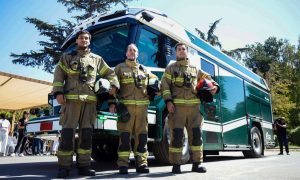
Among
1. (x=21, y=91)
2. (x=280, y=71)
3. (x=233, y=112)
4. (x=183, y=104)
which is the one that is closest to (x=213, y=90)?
(x=183, y=104)

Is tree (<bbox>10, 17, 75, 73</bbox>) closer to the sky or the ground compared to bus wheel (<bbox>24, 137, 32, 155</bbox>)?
closer to the sky

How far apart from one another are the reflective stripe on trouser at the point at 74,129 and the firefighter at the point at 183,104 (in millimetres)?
1294

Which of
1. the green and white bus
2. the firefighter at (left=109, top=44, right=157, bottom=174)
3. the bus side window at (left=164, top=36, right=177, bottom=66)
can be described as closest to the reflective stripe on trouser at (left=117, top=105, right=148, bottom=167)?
the firefighter at (left=109, top=44, right=157, bottom=174)

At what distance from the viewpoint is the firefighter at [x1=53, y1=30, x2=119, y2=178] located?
4398 millimetres

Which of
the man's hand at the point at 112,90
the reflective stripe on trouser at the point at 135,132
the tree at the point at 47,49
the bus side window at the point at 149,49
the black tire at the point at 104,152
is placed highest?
the tree at the point at 47,49

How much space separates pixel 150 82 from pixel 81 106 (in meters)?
1.21

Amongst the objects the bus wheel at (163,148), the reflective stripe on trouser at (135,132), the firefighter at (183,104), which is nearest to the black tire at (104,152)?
the bus wheel at (163,148)

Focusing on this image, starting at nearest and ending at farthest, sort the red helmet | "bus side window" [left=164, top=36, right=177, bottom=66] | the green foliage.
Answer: the red helmet
"bus side window" [left=164, top=36, right=177, bottom=66]
the green foliage

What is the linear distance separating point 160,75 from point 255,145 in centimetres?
564

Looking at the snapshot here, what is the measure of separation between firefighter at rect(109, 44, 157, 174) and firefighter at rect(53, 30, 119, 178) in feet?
1.32

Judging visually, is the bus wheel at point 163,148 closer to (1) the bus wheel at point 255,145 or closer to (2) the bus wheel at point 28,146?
(1) the bus wheel at point 255,145

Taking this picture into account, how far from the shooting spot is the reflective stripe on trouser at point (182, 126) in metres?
5.00

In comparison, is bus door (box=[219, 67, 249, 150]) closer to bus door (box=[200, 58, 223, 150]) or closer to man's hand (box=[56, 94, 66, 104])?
bus door (box=[200, 58, 223, 150])

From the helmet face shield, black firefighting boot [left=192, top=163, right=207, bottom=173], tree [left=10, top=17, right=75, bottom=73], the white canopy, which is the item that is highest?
tree [left=10, top=17, right=75, bottom=73]
